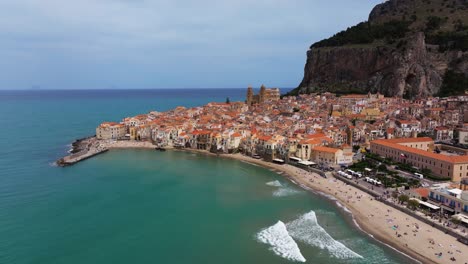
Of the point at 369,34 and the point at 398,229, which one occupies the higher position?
the point at 369,34

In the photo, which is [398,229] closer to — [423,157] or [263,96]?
[423,157]

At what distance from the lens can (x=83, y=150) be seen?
59469 millimetres

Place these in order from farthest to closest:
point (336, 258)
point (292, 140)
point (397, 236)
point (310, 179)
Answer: point (292, 140)
point (310, 179)
point (397, 236)
point (336, 258)

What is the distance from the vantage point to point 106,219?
30.8 m

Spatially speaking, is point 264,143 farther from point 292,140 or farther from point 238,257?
point 238,257

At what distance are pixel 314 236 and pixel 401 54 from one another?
84949 mm

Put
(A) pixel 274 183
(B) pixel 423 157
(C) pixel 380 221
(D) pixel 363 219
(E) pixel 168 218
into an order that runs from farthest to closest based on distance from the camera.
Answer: (B) pixel 423 157, (A) pixel 274 183, (E) pixel 168 218, (D) pixel 363 219, (C) pixel 380 221

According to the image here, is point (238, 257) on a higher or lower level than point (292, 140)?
lower

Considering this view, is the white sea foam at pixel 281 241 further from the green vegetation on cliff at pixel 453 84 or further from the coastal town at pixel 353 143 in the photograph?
the green vegetation on cliff at pixel 453 84

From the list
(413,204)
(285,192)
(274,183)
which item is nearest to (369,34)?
(274,183)

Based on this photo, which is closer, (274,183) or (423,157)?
(274,183)

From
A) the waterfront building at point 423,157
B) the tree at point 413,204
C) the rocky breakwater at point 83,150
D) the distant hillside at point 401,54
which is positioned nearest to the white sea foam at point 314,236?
the tree at point 413,204

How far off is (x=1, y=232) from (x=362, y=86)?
102m

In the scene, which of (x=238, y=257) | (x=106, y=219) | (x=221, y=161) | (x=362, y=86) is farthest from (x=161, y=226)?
(x=362, y=86)
